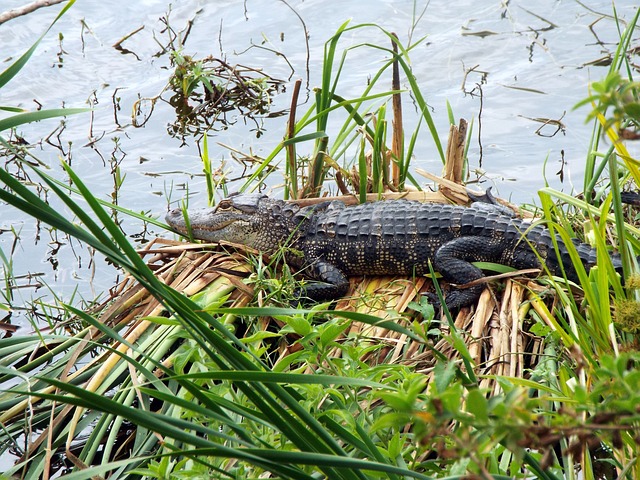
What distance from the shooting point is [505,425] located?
1.06m

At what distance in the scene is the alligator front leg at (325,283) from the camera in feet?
12.7

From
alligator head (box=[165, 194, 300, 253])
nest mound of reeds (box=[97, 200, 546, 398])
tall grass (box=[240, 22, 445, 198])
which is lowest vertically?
nest mound of reeds (box=[97, 200, 546, 398])

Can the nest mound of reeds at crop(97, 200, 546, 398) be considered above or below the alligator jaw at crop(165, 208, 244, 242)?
below

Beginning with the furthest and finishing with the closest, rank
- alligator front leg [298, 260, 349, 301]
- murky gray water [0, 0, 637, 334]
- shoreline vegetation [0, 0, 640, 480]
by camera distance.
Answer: murky gray water [0, 0, 637, 334]
alligator front leg [298, 260, 349, 301]
shoreline vegetation [0, 0, 640, 480]

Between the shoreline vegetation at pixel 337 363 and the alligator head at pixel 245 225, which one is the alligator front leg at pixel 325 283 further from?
the alligator head at pixel 245 225

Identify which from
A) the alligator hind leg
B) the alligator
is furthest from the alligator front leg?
the alligator hind leg

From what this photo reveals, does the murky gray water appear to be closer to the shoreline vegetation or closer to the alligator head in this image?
the alligator head

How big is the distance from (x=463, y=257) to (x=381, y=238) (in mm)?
433

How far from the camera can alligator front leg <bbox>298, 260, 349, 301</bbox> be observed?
12.7 feet

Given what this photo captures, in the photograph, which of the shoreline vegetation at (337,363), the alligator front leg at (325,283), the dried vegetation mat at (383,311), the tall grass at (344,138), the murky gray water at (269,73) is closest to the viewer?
the shoreline vegetation at (337,363)

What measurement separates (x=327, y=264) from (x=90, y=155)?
2637 millimetres

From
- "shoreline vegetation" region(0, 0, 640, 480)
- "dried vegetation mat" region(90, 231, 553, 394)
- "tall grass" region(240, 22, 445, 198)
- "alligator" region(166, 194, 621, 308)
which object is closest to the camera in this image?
"shoreline vegetation" region(0, 0, 640, 480)

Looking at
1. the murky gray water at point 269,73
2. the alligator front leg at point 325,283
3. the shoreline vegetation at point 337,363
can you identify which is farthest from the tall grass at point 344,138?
the murky gray water at point 269,73

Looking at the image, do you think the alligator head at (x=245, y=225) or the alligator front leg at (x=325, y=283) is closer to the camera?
the alligator front leg at (x=325, y=283)
